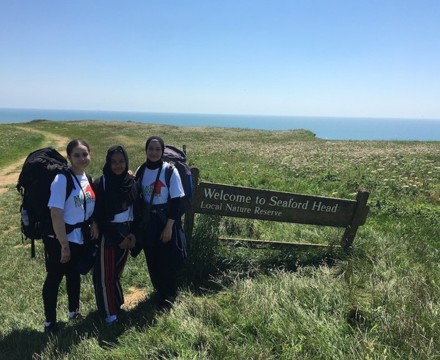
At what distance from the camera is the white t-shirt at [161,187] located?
487 cm

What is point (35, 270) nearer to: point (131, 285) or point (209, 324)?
point (131, 285)

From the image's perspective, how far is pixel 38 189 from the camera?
4.38 m

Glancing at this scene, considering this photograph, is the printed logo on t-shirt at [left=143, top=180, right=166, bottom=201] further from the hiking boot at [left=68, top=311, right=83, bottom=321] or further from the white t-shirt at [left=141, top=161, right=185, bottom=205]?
the hiking boot at [left=68, top=311, right=83, bottom=321]

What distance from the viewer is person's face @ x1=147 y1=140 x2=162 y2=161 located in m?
4.78

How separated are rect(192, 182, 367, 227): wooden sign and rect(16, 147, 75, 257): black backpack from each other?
227 centimetres

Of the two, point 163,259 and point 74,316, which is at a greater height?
point 163,259

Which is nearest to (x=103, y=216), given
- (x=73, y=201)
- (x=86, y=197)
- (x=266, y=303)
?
(x=86, y=197)

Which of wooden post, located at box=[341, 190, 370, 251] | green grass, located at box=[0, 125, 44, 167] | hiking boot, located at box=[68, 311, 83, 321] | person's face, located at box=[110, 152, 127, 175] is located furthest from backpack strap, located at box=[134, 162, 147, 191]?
green grass, located at box=[0, 125, 44, 167]

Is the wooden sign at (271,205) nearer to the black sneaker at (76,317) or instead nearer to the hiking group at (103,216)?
the hiking group at (103,216)

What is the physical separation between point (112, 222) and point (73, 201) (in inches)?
22.1

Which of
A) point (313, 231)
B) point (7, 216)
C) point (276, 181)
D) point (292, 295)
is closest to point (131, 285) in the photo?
point (292, 295)

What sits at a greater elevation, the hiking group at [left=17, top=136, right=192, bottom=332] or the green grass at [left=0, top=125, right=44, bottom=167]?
the hiking group at [left=17, top=136, right=192, bottom=332]

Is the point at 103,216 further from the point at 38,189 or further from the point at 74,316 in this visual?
the point at 74,316

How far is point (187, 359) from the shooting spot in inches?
141
